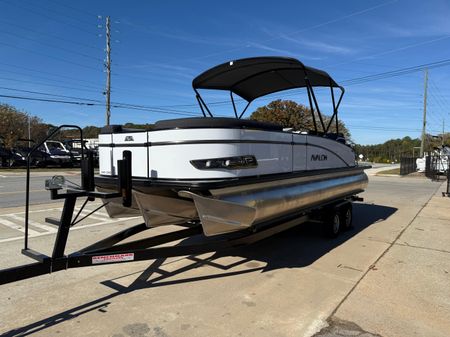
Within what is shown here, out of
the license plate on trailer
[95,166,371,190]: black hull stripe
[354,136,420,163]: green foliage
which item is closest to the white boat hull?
[95,166,371,190]: black hull stripe

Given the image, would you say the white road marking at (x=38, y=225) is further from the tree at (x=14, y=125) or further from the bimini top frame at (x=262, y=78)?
the tree at (x=14, y=125)

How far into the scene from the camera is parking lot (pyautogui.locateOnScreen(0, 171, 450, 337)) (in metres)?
3.29

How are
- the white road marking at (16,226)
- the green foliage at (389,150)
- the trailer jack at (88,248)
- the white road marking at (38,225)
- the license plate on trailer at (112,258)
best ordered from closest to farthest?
the trailer jack at (88,248) → the license plate on trailer at (112,258) → the white road marking at (16,226) → the white road marking at (38,225) → the green foliage at (389,150)

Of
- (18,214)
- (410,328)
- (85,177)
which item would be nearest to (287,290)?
(410,328)

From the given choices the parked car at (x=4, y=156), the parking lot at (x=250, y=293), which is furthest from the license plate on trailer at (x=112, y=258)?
the parked car at (x=4, y=156)

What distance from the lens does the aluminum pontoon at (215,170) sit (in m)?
3.85

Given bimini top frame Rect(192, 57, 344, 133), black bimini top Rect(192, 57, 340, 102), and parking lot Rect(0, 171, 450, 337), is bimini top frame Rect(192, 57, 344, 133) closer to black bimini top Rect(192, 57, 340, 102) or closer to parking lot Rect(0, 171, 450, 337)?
black bimini top Rect(192, 57, 340, 102)

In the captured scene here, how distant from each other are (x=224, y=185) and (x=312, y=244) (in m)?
2.94

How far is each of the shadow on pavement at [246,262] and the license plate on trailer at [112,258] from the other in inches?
18.3

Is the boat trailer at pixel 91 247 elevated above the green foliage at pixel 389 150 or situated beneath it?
situated beneath

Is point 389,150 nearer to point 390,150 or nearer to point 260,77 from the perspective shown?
point 390,150

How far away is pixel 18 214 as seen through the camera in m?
8.27

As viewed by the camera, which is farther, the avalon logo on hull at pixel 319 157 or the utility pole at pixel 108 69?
the utility pole at pixel 108 69

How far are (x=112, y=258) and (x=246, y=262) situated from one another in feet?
6.86
